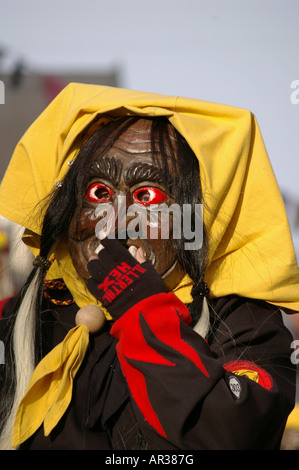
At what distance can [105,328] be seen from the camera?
1708mm

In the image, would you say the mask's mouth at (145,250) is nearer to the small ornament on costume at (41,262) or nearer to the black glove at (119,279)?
the black glove at (119,279)

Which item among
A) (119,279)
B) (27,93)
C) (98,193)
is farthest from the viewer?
(27,93)

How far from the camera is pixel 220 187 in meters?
1.71

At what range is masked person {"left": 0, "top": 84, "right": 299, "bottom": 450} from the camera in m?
1.39

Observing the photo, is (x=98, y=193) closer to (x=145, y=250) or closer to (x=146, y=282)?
(x=145, y=250)

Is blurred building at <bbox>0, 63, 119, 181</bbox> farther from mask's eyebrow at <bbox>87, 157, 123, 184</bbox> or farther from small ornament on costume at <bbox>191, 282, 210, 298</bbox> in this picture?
small ornament on costume at <bbox>191, 282, 210, 298</bbox>

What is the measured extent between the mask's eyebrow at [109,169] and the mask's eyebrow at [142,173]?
30mm

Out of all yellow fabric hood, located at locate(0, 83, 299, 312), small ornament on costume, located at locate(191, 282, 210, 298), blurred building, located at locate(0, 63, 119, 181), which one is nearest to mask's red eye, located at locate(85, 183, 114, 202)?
yellow fabric hood, located at locate(0, 83, 299, 312)

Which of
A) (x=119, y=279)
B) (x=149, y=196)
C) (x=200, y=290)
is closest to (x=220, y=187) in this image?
(x=149, y=196)

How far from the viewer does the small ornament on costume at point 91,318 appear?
1.63m

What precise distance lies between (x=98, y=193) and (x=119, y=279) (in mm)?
364

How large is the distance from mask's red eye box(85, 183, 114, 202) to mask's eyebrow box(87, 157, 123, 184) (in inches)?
1.4

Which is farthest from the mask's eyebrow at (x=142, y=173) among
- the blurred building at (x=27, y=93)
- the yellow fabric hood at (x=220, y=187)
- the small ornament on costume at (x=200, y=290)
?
the blurred building at (x=27, y=93)
